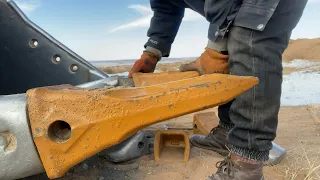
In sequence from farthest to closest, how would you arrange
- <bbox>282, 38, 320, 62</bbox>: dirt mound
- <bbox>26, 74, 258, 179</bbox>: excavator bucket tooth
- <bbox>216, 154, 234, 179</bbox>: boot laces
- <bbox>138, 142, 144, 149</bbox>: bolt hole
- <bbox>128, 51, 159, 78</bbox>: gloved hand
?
<bbox>282, 38, 320, 62</bbox>: dirt mound, <bbox>128, 51, 159, 78</bbox>: gloved hand, <bbox>138, 142, 144, 149</bbox>: bolt hole, <bbox>216, 154, 234, 179</bbox>: boot laces, <bbox>26, 74, 258, 179</bbox>: excavator bucket tooth

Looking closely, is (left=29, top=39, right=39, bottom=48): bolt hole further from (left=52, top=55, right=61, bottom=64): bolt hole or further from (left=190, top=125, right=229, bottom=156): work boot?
(left=190, top=125, right=229, bottom=156): work boot

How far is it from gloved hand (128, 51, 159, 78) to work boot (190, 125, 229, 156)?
59 centimetres

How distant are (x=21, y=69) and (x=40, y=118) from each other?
107 centimetres

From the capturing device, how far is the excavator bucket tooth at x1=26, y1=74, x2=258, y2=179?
3.53 ft

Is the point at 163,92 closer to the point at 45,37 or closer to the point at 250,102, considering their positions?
the point at 250,102

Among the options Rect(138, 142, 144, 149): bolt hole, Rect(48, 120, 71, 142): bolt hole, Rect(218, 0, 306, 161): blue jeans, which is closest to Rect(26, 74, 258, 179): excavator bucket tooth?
Rect(48, 120, 71, 142): bolt hole

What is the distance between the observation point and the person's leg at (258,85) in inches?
55.1

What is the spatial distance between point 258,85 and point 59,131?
775mm

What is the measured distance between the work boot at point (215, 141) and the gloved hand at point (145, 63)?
59 cm

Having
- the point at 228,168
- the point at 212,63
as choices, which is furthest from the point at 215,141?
the point at 212,63

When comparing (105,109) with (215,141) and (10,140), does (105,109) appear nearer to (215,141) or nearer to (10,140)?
(10,140)

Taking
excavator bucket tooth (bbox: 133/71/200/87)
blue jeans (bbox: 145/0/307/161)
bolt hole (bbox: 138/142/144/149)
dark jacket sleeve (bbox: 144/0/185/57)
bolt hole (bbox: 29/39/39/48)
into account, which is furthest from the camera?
dark jacket sleeve (bbox: 144/0/185/57)

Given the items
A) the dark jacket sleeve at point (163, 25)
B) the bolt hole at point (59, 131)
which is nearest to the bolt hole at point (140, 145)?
the bolt hole at point (59, 131)

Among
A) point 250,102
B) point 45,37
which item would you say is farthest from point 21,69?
point 250,102
